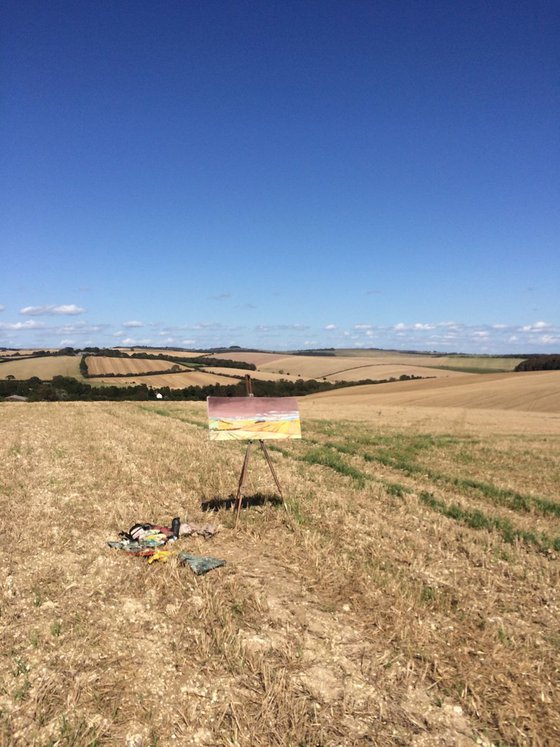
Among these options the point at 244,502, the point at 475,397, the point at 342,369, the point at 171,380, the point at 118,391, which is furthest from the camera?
the point at 342,369

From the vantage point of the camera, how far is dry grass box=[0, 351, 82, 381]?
8988 cm

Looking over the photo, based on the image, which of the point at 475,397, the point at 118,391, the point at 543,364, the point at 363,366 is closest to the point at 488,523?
the point at 475,397

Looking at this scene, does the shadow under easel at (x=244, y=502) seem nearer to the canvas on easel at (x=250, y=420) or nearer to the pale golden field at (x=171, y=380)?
the canvas on easel at (x=250, y=420)

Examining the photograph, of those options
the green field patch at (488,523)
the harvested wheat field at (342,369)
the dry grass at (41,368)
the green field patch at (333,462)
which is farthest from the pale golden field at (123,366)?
the green field patch at (488,523)

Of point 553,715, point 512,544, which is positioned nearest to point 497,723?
point 553,715

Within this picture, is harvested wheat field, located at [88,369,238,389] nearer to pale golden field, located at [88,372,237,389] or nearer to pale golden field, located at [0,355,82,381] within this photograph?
pale golden field, located at [88,372,237,389]

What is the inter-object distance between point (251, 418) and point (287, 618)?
17.6 ft

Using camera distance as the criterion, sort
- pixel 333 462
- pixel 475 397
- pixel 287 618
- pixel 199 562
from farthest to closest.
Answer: pixel 475 397 < pixel 333 462 < pixel 199 562 < pixel 287 618

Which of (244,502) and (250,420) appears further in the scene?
(244,502)

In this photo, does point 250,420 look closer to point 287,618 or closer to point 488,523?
point 287,618

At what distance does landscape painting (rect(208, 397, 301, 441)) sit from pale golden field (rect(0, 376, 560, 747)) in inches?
75.1

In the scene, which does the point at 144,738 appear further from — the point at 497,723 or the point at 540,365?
the point at 540,365

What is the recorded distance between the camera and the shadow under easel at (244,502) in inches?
471

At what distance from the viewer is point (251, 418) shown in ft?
37.3
